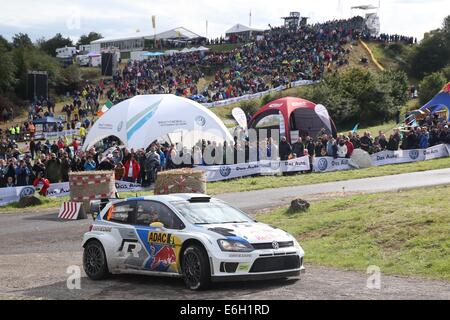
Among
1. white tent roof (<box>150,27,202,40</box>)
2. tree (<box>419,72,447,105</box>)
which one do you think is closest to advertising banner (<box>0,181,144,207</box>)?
tree (<box>419,72,447,105</box>)

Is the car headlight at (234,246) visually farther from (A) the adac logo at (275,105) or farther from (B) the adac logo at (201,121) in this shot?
(A) the adac logo at (275,105)

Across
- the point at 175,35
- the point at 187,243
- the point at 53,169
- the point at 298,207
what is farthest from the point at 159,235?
the point at 175,35

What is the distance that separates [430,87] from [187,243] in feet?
176

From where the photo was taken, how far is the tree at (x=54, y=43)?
445 ft

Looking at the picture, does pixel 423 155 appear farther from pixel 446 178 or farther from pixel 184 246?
pixel 184 246

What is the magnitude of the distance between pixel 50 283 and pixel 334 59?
63661 millimetres

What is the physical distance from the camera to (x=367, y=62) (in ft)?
254

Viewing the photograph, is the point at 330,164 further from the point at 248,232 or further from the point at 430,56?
the point at 430,56

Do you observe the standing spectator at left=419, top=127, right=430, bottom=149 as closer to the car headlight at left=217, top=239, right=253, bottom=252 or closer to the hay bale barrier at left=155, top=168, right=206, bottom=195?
the hay bale barrier at left=155, top=168, right=206, bottom=195

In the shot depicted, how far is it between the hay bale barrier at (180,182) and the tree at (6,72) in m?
63.2

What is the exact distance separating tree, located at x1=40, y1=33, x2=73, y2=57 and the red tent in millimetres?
101471

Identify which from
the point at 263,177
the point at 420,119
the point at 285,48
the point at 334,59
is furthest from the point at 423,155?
the point at 285,48

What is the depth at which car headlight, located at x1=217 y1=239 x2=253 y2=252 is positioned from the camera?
1116 cm

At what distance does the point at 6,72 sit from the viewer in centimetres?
8231
